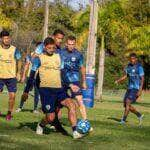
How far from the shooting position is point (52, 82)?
12.2 m

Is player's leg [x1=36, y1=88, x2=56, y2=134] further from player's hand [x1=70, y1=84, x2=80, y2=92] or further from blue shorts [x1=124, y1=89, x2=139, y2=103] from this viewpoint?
blue shorts [x1=124, y1=89, x2=139, y2=103]

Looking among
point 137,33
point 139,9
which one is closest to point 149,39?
point 137,33

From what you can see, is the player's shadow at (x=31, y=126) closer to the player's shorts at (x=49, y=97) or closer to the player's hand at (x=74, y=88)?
the player's hand at (x=74, y=88)

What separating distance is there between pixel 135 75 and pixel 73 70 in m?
3.93

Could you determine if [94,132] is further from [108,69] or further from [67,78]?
[108,69]

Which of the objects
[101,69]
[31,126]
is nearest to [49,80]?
[31,126]

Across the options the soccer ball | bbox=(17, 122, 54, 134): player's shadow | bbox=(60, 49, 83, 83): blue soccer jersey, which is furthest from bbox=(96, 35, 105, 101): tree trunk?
the soccer ball

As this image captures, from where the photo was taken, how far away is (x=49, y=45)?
1201 cm

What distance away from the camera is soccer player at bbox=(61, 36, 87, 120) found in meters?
13.3

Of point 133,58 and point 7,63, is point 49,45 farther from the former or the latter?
point 133,58

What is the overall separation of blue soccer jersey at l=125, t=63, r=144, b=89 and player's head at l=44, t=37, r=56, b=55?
18.5 ft

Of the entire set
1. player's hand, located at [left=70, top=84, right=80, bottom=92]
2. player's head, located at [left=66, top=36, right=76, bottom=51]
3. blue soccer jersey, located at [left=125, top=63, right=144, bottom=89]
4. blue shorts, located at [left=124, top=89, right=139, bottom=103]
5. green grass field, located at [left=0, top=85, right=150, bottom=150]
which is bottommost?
green grass field, located at [left=0, top=85, right=150, bottom=150]

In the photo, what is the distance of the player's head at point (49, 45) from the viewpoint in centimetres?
1195

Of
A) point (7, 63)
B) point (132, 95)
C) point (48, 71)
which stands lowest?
point (132, 95)
